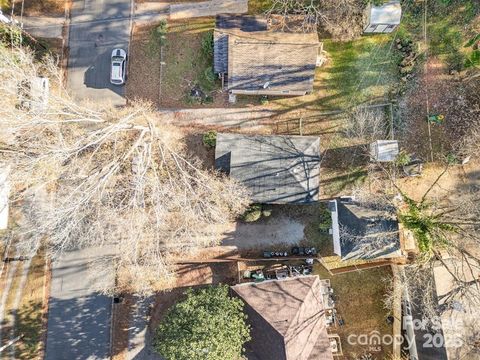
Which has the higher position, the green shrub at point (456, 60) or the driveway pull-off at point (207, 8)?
the driveway pull-off at point (207, 8)

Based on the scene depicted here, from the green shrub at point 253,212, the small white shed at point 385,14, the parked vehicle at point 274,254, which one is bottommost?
the parked vehicle at point 274,254

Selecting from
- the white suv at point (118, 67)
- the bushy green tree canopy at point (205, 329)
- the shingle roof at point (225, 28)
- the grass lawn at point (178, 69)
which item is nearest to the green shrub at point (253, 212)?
the bushy green tree canopy at point (205, 329)

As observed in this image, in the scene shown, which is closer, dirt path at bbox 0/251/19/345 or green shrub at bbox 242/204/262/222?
green shrub at bbox 242/204/262/222

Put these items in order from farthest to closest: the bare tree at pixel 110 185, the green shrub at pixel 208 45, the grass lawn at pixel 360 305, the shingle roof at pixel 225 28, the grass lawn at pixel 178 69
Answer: the grass lawn at pixel 178 69, the green shrub at pixel 208 45, the grass lawn at pixel 360 305, the shingle roof at pixel 225 28, the bare tree at pixel 110 185

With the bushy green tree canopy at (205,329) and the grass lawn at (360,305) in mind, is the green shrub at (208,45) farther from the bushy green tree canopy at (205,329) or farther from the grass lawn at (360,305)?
the grass lawn at (360,305)

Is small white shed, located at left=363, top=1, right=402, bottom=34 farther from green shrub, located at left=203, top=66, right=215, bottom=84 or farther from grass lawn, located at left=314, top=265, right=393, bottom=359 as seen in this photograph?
grass lawn, located at left=314, top=265, right=393, bottom=359

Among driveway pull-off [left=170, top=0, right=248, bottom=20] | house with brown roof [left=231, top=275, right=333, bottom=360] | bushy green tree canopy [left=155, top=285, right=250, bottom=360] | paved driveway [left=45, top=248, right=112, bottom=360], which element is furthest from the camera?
driveway pull-off [left=170, top=0, right=248, bottom=20]

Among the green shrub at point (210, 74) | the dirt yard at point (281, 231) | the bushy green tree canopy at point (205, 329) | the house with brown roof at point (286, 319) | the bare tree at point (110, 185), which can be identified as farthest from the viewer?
the green shrub at point (210, 74)

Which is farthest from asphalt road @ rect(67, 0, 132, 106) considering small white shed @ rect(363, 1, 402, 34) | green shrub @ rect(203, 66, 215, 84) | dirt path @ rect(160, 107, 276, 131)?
small white shed @ rect(363, 1, 402, 34)
